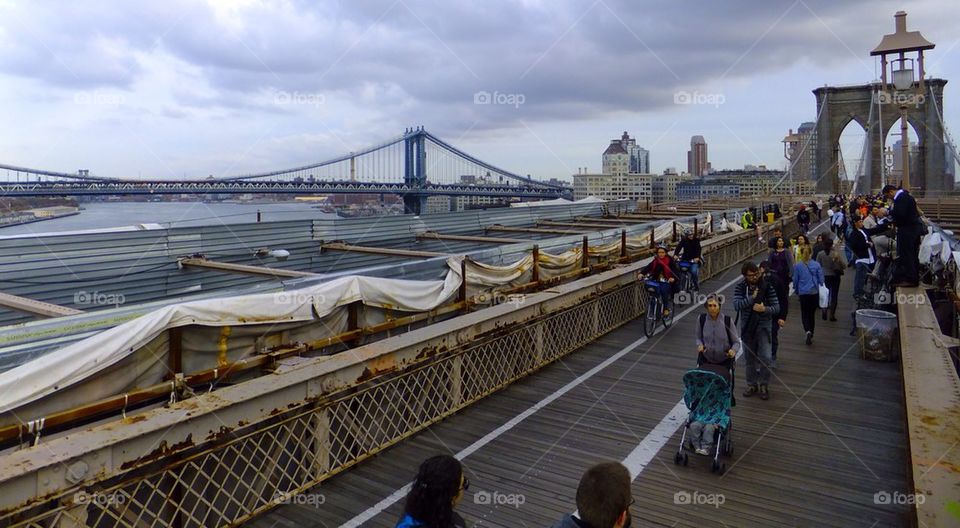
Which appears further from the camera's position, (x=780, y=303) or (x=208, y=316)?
(x=780, y=303)

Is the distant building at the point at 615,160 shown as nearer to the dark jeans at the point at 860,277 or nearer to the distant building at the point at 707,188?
the distant building at the point at 707,188

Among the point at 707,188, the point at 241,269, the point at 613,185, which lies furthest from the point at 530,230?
the point at 707,188

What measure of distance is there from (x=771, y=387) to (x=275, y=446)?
626 centimetres

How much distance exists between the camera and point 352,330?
7.70 m

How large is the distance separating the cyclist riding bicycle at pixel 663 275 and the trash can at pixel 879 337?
10.4 feet

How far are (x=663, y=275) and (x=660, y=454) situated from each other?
19.6 ft

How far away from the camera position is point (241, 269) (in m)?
10.2

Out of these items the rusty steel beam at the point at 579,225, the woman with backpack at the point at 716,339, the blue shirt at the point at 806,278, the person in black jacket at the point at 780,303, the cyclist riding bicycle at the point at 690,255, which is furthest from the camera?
the rusty steel beam at the point at 579,225

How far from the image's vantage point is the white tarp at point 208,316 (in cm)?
461

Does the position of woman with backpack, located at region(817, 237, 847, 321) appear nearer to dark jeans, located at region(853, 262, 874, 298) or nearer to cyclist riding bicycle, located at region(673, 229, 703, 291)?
dark jeans, located at region(853, 262, 874, 298)

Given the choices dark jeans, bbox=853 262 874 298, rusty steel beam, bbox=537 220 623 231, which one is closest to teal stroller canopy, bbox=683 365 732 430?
dark jeans, bbox=853 262 874 298

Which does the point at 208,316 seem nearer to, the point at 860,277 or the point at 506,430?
the point at 506,430

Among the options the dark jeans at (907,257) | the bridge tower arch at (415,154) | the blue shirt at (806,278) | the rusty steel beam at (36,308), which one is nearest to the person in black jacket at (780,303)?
the blue shirt at (806,278)

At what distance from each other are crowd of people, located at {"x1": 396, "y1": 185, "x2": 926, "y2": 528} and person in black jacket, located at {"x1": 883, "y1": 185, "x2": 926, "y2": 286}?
1 centimetres
